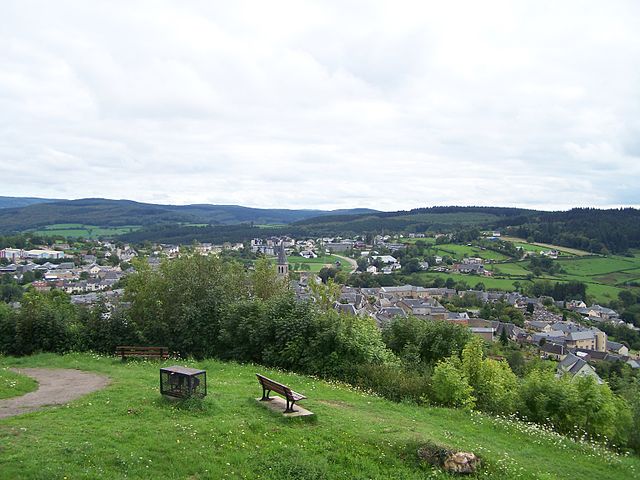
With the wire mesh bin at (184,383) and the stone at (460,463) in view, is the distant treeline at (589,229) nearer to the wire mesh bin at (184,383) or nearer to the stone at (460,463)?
the stone at (460,463)

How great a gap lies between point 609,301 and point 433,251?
59.1m

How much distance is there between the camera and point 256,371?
743 inches

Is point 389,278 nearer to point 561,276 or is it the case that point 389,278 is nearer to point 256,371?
point 561,276

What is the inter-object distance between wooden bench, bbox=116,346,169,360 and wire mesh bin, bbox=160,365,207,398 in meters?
7.92

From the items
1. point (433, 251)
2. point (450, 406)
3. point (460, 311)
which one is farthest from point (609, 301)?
point (450, 406)

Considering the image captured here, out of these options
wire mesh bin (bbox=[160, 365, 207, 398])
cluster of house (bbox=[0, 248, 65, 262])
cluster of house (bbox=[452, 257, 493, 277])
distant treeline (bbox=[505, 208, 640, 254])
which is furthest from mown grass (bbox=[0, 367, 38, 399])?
distant treeline (bbox=[505, 208, 640, 254])

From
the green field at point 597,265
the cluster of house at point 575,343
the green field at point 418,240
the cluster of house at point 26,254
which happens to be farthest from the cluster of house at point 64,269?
the green field at point 597,265

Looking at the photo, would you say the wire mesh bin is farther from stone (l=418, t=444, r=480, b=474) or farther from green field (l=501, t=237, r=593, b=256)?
green field (l=501, t=237, r=593, b=256)

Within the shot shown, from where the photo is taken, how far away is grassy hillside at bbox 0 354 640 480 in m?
9.06

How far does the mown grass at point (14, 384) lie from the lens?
1360 centimetres

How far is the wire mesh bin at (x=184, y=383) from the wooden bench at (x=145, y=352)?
7923mm

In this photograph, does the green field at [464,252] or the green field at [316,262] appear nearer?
the green field at [316,262]

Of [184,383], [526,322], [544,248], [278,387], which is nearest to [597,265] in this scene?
[544,248]

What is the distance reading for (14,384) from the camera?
14461mm
